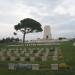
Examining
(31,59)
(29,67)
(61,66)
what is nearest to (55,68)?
(61,66)

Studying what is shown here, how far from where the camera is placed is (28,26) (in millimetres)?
67938

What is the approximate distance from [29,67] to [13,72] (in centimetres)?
66

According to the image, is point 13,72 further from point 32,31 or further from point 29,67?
point 32,31

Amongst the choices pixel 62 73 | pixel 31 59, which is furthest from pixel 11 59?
pixel 62 73

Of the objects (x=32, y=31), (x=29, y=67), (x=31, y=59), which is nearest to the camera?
(x=29, y=67)

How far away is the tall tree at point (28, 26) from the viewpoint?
220ft

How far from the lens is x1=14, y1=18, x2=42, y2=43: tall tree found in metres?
67.0

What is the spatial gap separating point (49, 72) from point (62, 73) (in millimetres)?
483

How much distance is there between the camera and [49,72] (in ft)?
35.0

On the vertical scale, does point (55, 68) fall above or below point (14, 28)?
below

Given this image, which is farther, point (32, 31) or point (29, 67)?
point (32, 31)

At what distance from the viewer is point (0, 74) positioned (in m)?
10.6

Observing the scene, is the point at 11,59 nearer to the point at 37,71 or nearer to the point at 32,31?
the point at 37,71

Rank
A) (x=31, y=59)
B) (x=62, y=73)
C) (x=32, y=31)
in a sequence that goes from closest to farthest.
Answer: (x=62, y=73)
(x=31, y=59)
(x=32, y=31)
